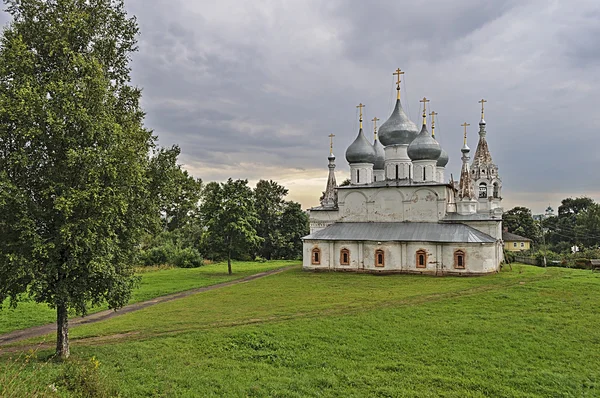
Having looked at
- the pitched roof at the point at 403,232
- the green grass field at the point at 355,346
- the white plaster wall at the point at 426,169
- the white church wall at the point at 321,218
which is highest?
the white plaster wall at the point at 426,169

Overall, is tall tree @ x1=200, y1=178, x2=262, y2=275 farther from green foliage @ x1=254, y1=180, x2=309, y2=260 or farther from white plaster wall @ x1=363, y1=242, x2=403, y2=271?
green foliage @ x1=254, y1=180, x2=309, y2=260

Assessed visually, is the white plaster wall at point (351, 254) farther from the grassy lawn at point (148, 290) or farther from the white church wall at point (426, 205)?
the grassy lawn at point (148, 290)

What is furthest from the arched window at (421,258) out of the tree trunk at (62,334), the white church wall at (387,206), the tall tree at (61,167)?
the tree trunk at (62,334)

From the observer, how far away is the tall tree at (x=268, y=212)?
53.5 metres

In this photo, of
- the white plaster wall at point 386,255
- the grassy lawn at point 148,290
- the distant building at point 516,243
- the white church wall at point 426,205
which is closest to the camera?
the grassy lawn at point 148,290

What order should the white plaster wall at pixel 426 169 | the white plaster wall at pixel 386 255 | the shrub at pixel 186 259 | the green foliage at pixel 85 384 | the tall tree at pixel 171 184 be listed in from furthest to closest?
1. the shrub at pixel 186 259
2. the white plaster wall at pixel 426 169
3. the white plaster wall at pixel 386 255
4. the tall tree at pixel 171 184
5. the green foliage at pixel 85 384

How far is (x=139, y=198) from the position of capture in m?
12.2

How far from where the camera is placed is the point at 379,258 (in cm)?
3100

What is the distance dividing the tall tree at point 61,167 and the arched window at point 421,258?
22353mm

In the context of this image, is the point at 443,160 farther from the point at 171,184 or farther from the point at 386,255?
the point at 171,184

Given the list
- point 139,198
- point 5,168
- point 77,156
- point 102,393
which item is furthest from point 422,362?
point 5,168

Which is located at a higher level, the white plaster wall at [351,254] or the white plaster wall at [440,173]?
the white plaster wall at [440,173]

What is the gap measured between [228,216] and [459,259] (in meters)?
17.6

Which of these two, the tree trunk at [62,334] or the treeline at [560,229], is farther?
the treeline at [560,229]
